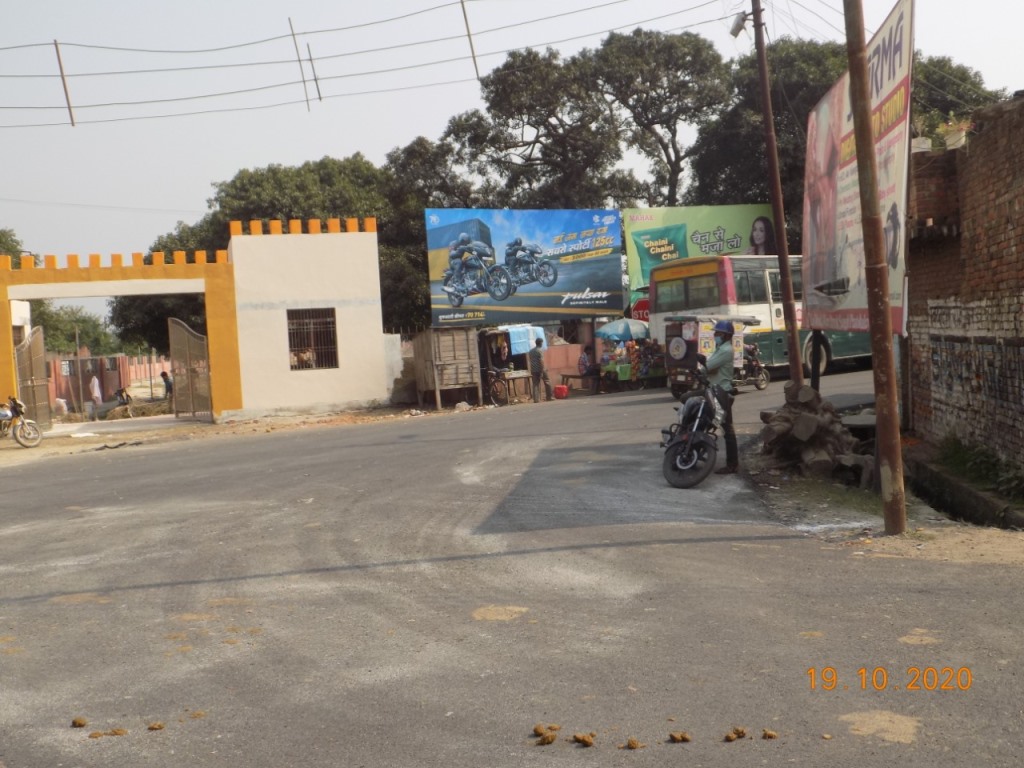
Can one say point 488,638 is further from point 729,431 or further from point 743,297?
point 743,297

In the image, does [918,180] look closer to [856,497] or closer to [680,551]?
[856,497]

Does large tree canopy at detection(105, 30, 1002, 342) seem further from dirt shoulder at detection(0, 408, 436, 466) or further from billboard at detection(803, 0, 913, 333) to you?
billboard at detection(803, 0, 913, 333)

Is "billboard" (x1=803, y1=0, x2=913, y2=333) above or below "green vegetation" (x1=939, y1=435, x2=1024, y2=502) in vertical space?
above

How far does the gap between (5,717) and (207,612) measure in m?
1.79

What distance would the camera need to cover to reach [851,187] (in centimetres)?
1213

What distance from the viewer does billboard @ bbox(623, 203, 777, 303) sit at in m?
32.3

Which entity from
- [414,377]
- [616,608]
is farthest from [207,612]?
[414,377]

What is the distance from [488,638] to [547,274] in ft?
84.3

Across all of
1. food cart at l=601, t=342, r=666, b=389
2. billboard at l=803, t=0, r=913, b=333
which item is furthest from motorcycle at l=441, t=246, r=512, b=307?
billboard at l=803, t=0, r=913, b=333

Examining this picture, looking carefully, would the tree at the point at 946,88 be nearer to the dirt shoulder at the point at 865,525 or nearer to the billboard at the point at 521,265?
the billboard at the point at 521,265

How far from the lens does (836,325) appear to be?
1296cm

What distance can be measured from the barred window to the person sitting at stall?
7.09 metres

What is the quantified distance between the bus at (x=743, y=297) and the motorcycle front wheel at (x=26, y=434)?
562 inches
